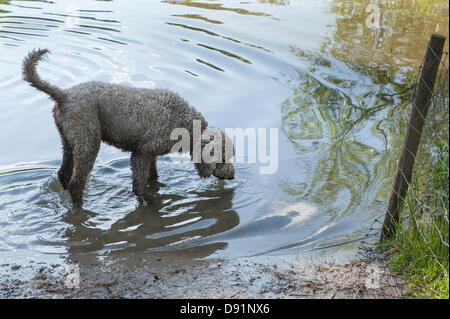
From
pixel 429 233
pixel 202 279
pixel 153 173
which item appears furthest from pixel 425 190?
pixel 153 173

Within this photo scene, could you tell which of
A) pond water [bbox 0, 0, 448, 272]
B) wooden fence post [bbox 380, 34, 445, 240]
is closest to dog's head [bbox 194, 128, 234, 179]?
pond water [bbox 0, 0, 448, 272]

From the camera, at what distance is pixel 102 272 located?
16.0 feet

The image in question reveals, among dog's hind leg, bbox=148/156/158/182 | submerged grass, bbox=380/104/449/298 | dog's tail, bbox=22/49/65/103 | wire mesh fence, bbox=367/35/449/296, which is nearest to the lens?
submerged grass, bbox=380/104/449/298

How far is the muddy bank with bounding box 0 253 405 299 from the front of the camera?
14.5 ft

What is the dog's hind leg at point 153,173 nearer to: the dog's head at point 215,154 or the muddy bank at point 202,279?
the dog's head at point 215,154

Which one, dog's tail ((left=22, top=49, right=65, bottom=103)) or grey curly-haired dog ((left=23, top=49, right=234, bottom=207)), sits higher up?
dog's tail ((left=22, top=49, right=65, bottom=103))

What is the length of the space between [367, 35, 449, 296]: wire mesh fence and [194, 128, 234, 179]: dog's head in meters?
2.26

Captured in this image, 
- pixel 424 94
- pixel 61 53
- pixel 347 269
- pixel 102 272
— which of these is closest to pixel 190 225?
pixel 102 272

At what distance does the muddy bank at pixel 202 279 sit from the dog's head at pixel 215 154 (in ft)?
5.29

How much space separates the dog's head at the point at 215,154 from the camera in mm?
6461

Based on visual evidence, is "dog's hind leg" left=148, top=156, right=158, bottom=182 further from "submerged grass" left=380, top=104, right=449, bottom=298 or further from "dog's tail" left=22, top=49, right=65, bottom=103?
"submerged grass" left=380, top=104, right=449, bottom=298

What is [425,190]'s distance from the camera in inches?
185

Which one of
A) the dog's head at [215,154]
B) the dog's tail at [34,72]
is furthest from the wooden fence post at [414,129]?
the dog's tail at [34,72]
